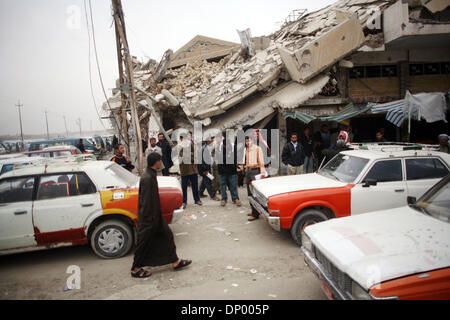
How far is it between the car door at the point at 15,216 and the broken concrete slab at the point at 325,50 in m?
9.12

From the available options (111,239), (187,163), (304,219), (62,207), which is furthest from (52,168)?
(304,219)

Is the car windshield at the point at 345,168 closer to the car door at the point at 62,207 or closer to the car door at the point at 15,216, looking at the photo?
the car door at the point at 62,207

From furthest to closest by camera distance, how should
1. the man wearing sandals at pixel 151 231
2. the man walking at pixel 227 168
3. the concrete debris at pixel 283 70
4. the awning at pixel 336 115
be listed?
the concrete debris at pixel 283 70
the awning at pixel 336 115
the man walking at pixel 227 168
the man wearing sandals at pixel 151 231

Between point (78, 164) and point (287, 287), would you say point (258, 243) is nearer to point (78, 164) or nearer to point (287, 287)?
point (287, 287)

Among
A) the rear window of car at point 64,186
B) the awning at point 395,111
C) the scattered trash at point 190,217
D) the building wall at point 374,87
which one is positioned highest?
the building wall at point 374,87

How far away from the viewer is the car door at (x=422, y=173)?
4711mm

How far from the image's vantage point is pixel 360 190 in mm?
4609

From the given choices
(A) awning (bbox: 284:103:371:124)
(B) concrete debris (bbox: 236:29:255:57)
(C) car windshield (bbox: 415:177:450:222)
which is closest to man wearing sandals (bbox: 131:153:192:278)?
(C) car windshield (bbox: 415:177:450:222)

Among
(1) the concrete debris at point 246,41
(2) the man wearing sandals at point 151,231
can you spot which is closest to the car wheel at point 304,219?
(2) the man wearing sandals at point 151,231

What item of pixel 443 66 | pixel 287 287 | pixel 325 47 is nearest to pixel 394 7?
pixel 325 47

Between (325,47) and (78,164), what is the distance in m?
9.21

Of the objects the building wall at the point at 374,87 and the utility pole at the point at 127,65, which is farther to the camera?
the building wall at the point at 374,87

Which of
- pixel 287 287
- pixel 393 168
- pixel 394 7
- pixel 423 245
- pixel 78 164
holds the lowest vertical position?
pixel 287 287

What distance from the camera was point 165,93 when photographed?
11.9 m
